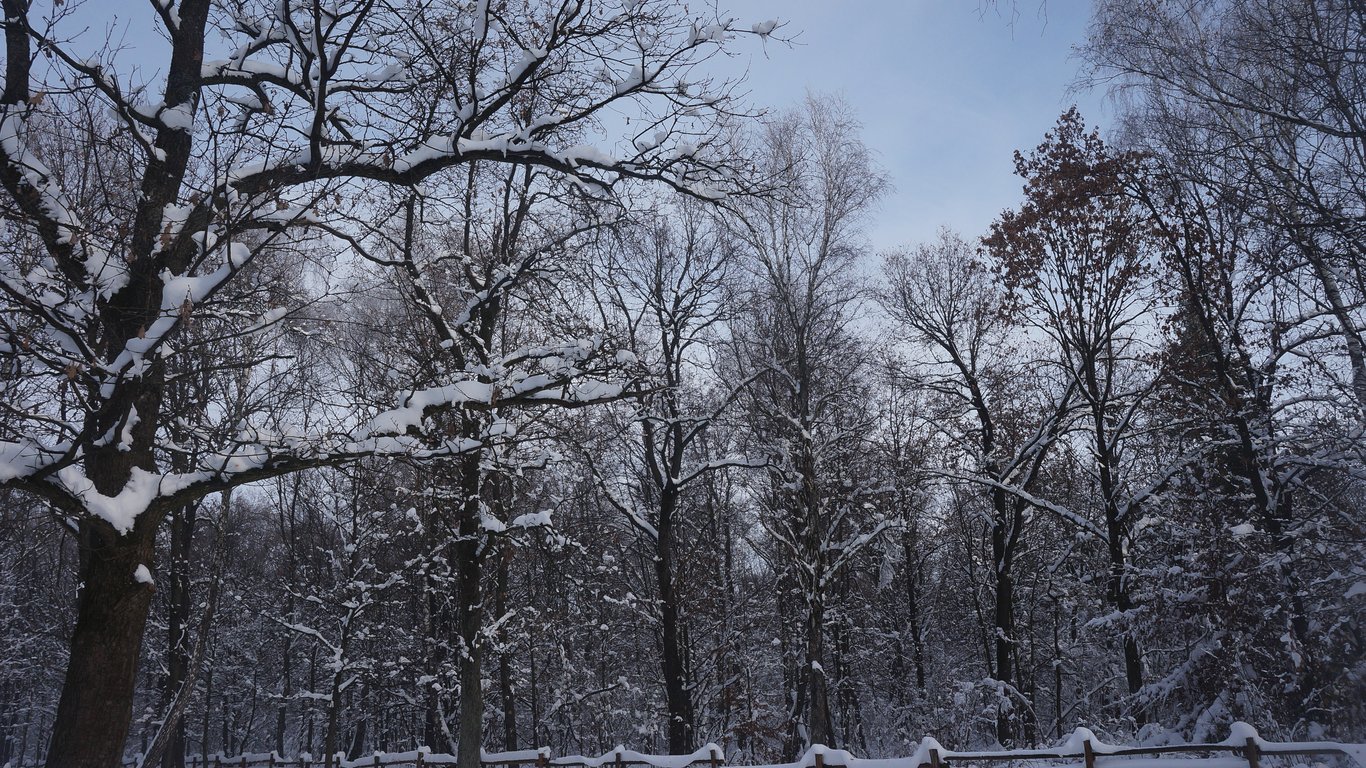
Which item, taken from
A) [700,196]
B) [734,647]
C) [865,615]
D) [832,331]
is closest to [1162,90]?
[832,331]

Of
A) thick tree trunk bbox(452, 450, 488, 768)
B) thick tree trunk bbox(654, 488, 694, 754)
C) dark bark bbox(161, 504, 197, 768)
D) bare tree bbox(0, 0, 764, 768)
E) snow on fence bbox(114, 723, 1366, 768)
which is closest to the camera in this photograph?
bare tree bbox(0, 0, 764, 768)

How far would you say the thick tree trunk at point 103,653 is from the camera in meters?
4.42

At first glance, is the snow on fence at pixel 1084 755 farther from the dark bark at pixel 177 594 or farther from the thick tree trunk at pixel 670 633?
the dark bark at pixel 177 594

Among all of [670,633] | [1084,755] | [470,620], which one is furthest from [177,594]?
[1084,755]

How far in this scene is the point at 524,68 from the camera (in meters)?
5.77

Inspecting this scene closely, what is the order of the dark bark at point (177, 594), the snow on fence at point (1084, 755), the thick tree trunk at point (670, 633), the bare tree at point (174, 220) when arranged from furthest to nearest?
the dark bark at point (177, 594), the thick tree trunk at point (670, 633), the snow on fence at point (1084, 755), the bare tree at point (174, 220)

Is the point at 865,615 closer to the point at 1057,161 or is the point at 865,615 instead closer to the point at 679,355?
the point at 679,355

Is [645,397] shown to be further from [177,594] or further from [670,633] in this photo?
[177,594]

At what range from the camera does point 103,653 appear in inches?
179

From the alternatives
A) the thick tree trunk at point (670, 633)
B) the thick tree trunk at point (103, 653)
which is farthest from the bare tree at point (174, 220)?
the thick tree trunk at point (670, 633)

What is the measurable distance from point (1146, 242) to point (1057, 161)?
81.0 inches

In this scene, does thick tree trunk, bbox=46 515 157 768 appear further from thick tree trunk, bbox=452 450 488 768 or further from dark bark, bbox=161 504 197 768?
dark bark, bbox=161 504 197 768

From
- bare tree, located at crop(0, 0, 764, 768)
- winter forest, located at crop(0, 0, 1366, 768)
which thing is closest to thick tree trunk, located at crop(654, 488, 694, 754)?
winter forest, located at crop(0, 0, 1366, 768)

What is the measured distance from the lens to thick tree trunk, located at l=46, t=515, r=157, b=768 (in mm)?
4418
